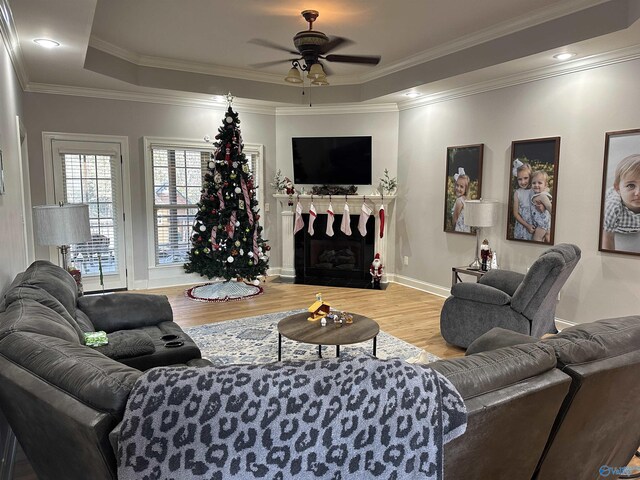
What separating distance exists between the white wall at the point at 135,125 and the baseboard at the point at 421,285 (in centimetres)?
242

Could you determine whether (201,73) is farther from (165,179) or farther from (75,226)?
(75,226)

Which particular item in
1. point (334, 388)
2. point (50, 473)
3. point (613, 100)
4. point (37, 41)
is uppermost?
point (37, 41)

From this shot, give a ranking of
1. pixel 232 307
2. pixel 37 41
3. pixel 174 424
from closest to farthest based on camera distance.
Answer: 1. pixel 174 424
2. pixel 37 41
3. pixel 232 307

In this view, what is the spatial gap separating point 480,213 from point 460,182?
84cm

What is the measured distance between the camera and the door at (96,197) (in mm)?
5832

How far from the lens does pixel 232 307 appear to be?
18.2ft


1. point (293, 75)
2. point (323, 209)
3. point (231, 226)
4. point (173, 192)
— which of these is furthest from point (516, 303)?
point (173, 192)

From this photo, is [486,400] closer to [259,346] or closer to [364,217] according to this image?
[259,346]

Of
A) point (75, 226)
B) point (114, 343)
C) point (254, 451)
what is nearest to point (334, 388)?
point (254, 451)

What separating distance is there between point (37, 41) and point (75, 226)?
1.75 metres

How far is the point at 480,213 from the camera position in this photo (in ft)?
16.8

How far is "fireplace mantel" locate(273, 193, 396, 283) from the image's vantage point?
6.86 meters

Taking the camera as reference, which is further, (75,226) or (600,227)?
(600,227)

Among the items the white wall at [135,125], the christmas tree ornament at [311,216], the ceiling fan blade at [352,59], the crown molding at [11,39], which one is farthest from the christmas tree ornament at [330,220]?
the crown molding at [11,39]
